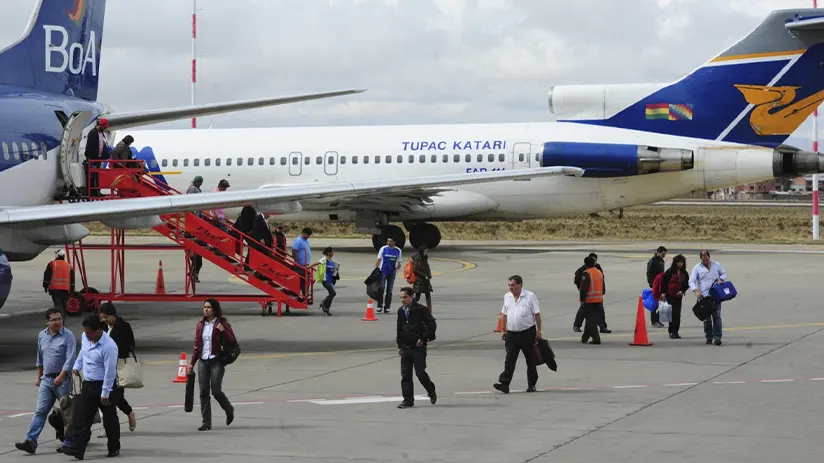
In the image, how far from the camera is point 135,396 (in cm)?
1670

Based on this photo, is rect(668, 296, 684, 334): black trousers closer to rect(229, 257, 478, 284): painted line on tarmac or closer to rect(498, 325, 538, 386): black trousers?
rect(498, 325, 538, 386): black trousers

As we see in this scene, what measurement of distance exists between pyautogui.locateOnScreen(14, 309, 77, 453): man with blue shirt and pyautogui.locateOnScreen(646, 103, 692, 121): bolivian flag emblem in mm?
33134

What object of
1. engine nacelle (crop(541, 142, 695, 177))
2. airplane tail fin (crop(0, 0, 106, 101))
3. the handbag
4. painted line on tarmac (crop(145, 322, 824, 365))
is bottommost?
painted line on tarmac (crop(145, 322, 824, 365))

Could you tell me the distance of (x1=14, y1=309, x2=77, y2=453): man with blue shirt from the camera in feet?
43.2

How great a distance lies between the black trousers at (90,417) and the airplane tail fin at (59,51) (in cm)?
1321

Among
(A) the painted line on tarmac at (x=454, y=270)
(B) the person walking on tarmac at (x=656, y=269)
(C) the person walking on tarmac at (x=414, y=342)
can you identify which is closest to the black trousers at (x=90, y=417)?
(C) the person walking on tarmac at (x=414, y=342)

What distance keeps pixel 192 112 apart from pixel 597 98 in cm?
2244

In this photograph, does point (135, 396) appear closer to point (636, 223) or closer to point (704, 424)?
point (704, 424)

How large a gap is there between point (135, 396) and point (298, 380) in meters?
2.51

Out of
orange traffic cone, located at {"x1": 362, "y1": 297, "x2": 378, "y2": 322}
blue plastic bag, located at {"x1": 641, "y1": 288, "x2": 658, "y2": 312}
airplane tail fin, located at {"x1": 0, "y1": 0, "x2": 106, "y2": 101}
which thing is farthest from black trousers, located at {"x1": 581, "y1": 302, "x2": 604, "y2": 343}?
airplane tail fin, located at {"x1": 0, "y1": 0, "x2": 106, "y2": 101}

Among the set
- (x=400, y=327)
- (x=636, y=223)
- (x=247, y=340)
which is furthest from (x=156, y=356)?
(x=636, y=223)

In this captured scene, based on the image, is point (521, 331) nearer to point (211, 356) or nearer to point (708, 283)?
point (211, 356)

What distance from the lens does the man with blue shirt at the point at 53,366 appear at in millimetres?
13156

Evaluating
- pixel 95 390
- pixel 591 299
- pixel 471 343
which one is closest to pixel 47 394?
pixel 95 390
